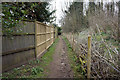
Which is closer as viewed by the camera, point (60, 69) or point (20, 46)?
point (20, 46)

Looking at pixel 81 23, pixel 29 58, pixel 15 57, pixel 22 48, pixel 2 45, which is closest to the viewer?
pixel 2 45

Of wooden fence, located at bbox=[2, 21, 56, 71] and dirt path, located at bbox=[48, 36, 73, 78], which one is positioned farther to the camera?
dirt path, located at bbox=[48, 36, 73, 78]

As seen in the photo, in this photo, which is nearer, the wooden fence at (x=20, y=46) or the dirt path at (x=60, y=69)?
the wooden fence at (x=20, y=46)

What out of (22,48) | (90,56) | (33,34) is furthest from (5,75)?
(90,56)

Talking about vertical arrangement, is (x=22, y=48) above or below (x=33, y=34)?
below

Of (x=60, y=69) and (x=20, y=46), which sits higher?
(x=20, y=46)

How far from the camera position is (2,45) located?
3229 millimetres

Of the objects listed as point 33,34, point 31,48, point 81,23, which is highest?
point 81,23

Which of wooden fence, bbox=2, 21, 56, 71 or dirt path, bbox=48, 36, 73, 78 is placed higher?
wooden fence, bbox=2, 21, 56, 71

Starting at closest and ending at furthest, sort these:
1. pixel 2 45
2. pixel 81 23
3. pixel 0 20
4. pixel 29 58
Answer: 1. pixel 0 20
2. pixel 2 45
3. pixel 29 58
4. pixel 81 23

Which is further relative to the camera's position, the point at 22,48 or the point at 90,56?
the point at 22,48

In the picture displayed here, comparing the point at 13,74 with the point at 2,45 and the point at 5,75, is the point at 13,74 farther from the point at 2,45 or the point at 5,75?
the point at 2,45

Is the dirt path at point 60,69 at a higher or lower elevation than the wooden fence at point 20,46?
lower

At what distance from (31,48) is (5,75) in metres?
1.74
